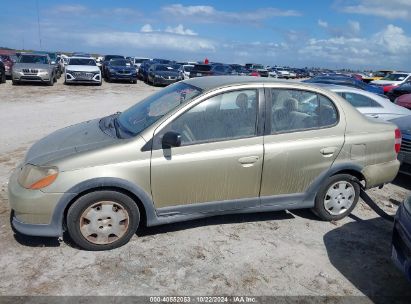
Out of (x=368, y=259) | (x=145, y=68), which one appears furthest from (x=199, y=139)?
(x=145, y=68)

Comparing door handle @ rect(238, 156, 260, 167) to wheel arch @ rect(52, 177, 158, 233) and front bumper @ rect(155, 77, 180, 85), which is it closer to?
wheel arch @ rect(52, 177, 158, 233)

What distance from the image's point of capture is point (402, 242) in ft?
10.3

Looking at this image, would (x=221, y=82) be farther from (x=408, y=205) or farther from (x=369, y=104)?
(x=369, y=104)

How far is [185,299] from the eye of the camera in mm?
3084

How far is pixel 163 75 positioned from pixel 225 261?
2032 centimetres

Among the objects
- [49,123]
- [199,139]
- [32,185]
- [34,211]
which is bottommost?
[49,123]

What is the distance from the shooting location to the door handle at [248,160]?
12.7ft

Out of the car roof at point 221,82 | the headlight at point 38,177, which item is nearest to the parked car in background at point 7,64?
the car roof at point 221,82

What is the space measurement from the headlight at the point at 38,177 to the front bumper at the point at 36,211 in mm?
49

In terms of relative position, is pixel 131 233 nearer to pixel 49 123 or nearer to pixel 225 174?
pixel 225 174

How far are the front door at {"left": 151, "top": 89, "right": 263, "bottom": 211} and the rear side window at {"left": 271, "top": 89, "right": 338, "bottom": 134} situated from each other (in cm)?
25

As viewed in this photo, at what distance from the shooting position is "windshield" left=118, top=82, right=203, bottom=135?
390 cm

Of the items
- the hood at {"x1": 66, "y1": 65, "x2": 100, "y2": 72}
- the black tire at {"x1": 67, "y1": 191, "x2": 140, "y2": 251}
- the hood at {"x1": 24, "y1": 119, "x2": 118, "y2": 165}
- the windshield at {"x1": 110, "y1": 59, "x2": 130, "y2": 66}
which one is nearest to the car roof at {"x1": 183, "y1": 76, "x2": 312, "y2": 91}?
the hood at {"x1": 24, "y1": 119, "x2": 118, "y2": 165}

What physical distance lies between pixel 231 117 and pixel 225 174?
60 cm
